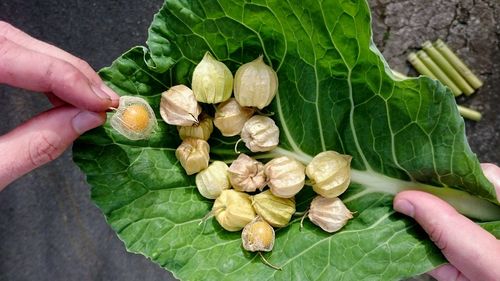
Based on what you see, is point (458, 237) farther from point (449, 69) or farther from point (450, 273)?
point (449, 69)

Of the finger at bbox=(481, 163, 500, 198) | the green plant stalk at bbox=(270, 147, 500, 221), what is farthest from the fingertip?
the finger at bbox=(481, 163, 500, 198)

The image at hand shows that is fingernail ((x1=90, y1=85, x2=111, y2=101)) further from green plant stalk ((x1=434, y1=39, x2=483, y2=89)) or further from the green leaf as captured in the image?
green plant stalk ((x1=434, y1=39, x2=483, y2=89))

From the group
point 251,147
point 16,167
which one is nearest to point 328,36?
point 251,147

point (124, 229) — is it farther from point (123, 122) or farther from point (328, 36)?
point (328, 36)

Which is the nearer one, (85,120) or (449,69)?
(85,120)

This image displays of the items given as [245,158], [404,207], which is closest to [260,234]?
[245,158]
